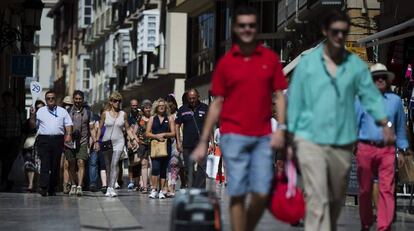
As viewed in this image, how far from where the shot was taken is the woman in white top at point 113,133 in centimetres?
2067

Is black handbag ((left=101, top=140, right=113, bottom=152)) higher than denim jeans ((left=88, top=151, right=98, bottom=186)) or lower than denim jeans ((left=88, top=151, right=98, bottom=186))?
higher

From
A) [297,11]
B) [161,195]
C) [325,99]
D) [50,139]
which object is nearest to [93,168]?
[50,139]

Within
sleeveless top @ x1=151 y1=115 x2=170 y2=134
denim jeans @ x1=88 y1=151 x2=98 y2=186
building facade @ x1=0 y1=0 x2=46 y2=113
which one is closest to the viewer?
sleeveless top @ x1=151 y1=115 x2=170 y2=134

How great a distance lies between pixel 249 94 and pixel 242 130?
0.93 ft

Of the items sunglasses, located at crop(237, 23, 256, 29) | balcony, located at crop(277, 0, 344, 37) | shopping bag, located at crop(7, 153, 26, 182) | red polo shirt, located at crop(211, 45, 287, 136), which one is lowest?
shopping bag, located at crop(7, 153, 26, 182)

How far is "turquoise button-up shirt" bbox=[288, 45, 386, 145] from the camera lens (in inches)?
363

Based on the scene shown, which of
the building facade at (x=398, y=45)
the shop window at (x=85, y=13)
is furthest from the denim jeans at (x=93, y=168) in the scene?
the shop window at (x=85, y=13)

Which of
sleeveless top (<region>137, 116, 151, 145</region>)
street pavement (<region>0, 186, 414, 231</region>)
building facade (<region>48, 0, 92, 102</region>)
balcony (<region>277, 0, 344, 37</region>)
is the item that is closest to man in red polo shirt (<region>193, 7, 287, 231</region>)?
street pavement (<region>0, 186, 414, 231</region>)

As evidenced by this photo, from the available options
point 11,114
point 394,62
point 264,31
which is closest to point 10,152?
point 11,114

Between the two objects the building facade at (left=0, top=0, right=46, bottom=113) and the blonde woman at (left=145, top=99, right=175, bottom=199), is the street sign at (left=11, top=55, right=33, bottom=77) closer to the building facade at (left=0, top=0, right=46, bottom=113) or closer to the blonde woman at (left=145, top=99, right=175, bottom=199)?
the building facade at (left=0, top=0, right=46, bottom=113)

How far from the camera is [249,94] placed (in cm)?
945

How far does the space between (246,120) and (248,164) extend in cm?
34

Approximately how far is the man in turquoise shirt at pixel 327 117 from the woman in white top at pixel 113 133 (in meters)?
11.4

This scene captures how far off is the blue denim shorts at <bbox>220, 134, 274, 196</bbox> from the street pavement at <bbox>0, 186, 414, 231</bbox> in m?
4.01
